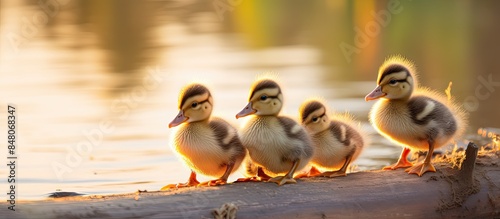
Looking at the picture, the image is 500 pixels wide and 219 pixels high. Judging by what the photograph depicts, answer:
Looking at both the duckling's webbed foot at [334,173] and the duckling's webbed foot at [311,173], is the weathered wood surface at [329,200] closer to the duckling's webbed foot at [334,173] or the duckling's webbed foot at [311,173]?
the duckling's webbed foot at [334,173]

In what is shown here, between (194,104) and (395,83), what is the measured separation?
1.51 meters

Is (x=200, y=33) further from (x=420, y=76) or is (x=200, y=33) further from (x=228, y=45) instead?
(x=420, y=76)

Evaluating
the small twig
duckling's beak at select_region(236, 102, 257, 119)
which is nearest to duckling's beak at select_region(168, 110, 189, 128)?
duckling's beak at select_region(236, 102, 257, 119)

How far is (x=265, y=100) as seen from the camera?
24.8 ft

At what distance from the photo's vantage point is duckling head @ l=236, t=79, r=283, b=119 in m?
7.55

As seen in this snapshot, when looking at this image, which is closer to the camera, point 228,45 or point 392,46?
point 392,46

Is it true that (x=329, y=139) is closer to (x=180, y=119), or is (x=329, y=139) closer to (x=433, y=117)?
(x=433, y=117)

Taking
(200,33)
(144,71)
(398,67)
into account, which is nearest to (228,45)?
(200,33)

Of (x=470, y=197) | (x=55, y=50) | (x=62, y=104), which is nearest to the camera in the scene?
(x=470, y=197)

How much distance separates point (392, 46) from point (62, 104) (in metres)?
6.35

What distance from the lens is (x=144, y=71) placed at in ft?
55.9

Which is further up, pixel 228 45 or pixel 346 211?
pixel 228 45

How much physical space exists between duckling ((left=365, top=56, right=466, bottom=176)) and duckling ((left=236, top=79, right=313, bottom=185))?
772mm

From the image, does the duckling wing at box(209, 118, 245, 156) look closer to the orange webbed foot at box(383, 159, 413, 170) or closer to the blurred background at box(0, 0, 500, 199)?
the blurred background at box(0, 0, 500, 199)
